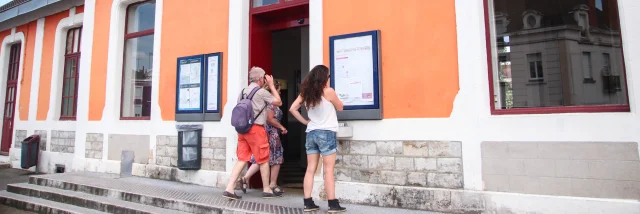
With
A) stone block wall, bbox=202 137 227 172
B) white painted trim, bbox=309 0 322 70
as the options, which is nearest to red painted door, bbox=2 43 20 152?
stone block wall, bbox=202 137 227 172

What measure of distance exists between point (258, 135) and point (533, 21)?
10.7ft

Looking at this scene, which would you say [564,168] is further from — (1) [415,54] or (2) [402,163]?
(1) [415,54]

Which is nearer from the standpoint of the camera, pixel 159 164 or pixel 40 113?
pixel 159 164

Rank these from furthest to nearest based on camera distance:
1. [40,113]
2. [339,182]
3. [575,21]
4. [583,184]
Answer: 1. [40,113]
2. [339,182]
3. [575,21]
4. [583,184]

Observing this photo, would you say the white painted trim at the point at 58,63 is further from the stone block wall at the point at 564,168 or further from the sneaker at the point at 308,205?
the stone block wall at the point at 564,168

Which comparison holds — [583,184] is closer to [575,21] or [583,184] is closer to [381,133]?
[575,21]

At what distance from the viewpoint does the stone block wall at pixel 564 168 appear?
10.8ft

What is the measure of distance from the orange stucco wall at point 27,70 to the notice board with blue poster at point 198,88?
6.21 metres

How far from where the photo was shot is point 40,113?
29.8 ft

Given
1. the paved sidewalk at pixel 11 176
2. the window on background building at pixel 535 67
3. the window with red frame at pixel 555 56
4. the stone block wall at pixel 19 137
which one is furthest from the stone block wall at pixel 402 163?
the stone block wall at pixel 19 137

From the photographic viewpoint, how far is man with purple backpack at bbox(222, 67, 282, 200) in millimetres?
4328

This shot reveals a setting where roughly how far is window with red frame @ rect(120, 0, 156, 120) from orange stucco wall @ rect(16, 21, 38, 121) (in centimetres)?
430

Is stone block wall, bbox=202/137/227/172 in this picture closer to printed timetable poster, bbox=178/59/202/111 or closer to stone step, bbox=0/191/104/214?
printed timetable poster, bbox=178/59/202/111

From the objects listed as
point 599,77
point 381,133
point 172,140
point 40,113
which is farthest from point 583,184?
point 40,113
